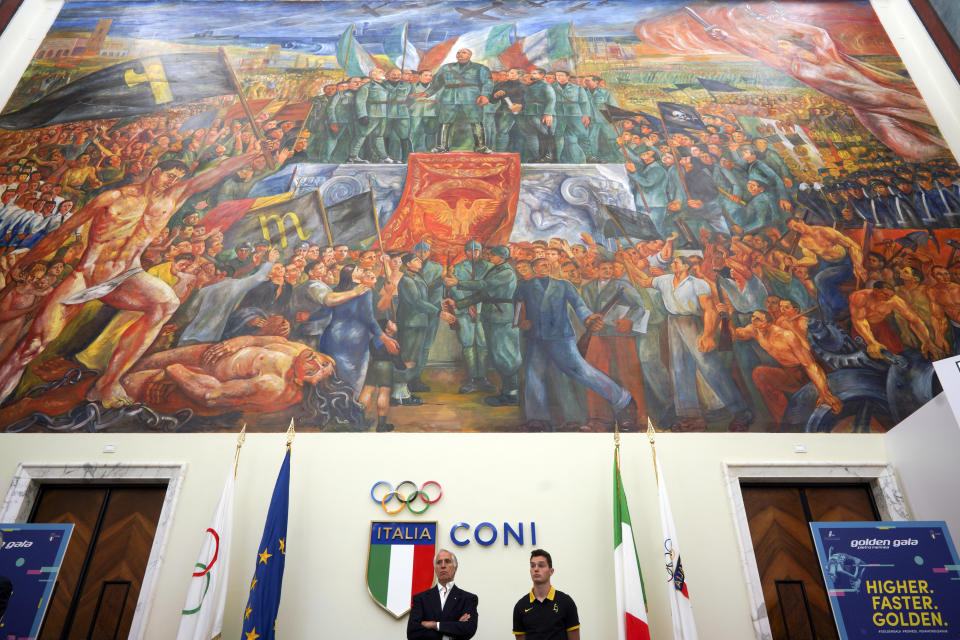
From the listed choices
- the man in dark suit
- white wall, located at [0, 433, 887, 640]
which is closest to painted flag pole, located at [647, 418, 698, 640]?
white wall, located at [0, 433, 887, 640]

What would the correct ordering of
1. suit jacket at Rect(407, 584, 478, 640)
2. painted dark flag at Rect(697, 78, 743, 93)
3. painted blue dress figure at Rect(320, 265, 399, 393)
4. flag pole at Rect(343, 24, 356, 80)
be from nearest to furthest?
1. suit jacket at Rect(407, 584, 478, 640)
2. painted blue dress figure at Rect(320, 265, 399, 393)
3. painted dark flag at Rect(697, 78, 743, 93)
4. flag pole at Rect(343, 24, 356, 80)

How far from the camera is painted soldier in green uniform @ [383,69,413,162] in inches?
379

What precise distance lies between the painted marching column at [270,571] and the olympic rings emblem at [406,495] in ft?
2.83

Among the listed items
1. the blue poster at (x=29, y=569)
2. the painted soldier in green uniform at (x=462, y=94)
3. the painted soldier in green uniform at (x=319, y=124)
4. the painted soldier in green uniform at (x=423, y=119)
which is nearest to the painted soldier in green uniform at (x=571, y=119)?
the painted soldier in green uniform at (x=462, y=94)

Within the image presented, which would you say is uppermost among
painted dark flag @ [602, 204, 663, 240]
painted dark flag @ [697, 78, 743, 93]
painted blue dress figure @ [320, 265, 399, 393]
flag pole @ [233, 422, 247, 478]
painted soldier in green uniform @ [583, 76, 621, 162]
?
painted dark flag @ [697, 78, 743, 93]

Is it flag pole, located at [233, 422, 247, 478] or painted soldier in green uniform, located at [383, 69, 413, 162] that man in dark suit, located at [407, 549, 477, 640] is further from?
painted soldier in green uniform, located at [383, 69, 413, 162]

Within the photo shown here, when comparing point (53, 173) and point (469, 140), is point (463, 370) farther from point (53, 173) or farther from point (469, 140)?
point (53, 173)

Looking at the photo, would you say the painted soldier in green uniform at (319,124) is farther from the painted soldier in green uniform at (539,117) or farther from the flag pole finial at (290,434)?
the flag pole finial at (290,434)

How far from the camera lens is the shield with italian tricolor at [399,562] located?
6484mm

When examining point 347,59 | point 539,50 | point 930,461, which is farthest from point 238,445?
point 539,50

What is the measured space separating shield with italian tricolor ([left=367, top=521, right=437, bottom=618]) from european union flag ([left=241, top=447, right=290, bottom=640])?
0.82 meters

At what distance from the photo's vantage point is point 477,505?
23.0 ft

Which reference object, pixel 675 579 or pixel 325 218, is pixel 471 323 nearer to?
pixel 325 218

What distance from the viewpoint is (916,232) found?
8.70 metres
